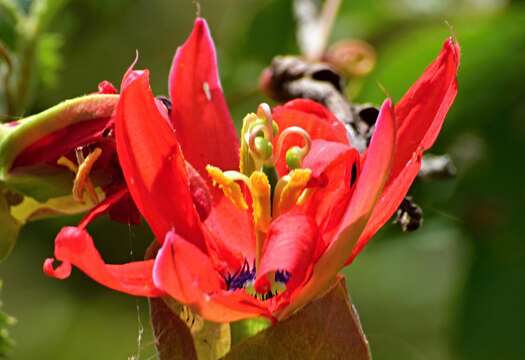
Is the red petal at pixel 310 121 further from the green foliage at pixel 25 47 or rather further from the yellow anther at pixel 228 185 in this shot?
the green foliage at pixel 25 47

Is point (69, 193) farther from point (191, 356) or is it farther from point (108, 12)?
point (108, 12)

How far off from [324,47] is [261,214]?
69cm

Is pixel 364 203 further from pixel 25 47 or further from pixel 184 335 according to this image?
pixel 25 47

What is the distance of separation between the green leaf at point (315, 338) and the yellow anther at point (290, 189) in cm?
14

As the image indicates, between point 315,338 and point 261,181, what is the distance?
18 cm

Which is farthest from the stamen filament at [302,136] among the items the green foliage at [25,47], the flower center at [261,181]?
the green foliage at [25,47]

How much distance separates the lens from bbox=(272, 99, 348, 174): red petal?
111 centimetres

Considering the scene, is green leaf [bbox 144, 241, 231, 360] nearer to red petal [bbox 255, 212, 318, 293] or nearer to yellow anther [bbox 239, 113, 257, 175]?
red petal [bbox 255, 212, 318, 293]

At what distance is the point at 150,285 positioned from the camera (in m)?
0.93

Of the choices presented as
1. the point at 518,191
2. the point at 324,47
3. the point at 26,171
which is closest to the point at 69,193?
the point at 26,171

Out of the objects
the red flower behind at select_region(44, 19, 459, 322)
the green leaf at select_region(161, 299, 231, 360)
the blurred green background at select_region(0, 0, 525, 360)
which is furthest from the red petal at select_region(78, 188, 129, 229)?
the blurred green background at select_region(0, 0, 525, 360)

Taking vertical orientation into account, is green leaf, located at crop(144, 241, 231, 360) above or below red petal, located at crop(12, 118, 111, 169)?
below

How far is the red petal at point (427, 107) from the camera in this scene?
1021 millimetres

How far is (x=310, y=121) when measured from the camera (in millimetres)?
1110
